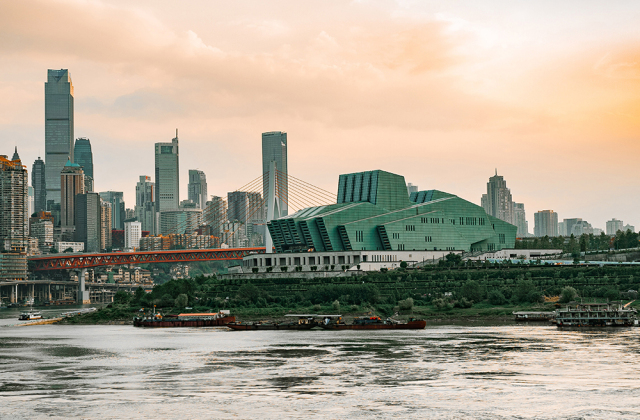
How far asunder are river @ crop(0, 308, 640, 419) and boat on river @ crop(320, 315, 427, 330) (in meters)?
14.9

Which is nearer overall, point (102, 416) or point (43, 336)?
point (102, 416)

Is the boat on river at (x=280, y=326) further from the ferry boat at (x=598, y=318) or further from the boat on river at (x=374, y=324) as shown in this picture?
the ferry boat at (x=598, y=318)

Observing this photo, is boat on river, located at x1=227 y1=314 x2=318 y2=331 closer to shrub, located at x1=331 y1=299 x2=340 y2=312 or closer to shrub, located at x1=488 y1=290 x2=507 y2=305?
shrub, located at x1=331 y1=299 x2=340 y2=312

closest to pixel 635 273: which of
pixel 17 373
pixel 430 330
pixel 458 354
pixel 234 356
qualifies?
pixel 430 330

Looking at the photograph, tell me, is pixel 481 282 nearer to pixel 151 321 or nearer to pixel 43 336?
pixel 151 321

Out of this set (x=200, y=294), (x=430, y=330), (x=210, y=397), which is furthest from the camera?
(x=200, y=294)

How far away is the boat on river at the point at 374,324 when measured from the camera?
135 metres

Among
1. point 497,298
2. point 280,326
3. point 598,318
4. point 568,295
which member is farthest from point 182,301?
point 598,318

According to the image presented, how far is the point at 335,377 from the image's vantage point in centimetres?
7662

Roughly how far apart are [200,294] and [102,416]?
13284cm

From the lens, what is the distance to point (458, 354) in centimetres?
9162

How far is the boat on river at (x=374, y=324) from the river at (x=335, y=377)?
14893 mm

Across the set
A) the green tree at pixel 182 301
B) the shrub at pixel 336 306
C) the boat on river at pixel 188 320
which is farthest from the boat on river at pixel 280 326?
the green tree at pixel 182 301

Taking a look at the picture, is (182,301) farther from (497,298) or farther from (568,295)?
(568,295)
